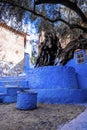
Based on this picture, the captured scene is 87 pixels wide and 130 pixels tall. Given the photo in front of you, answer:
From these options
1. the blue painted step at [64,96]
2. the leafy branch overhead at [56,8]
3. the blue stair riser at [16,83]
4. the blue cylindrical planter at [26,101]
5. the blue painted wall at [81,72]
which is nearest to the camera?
the leafy branch overhead at [56,8]

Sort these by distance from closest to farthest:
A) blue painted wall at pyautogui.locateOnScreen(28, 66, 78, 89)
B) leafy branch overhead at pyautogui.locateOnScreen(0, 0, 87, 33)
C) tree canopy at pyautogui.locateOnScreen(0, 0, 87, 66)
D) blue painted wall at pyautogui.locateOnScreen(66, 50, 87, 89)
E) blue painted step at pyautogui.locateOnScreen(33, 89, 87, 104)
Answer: leafy branch overhead at pyautogui.locateOnScreen(0, 0, 87, 33) < tree canopy at pyautogui.locateOnScreen(0, 0, 87, 66) < blue painted step at pyautogui.locateOnScreen(33, 89, 87, 104) < blue painted wall at pyautogui.locateOnScreen(28, 66, 78, 89) < blue painted wall at pyautogui.locateOnScreen(66, 50, 87, 89)

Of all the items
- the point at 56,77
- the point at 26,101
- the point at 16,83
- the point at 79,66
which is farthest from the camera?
the point at 16,83

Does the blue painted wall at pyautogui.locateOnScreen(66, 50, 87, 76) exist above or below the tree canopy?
below

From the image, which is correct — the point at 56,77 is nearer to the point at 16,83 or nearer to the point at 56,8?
the point at 16,83

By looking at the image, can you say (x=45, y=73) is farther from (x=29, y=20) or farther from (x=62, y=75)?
(x=29, y=20)

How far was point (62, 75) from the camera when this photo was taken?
1050 centimetres

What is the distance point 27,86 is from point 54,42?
3152 millimetres

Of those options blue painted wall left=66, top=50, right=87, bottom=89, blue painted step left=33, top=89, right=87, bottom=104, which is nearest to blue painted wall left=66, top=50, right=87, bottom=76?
blue painted wall left=66, top=50, right=87, bottom=89

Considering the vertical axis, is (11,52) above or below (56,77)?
above

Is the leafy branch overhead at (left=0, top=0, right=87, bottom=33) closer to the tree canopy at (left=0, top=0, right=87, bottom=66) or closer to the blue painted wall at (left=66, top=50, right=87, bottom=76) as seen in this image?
the tree canopy at (left=0, top=0, right=87, bottom=66)

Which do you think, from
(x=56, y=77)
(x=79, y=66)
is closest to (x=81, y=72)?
(x=79, y=66)

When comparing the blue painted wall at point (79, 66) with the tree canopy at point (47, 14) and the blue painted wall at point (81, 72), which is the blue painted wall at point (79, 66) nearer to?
the blue painted wall at point (81, 72)

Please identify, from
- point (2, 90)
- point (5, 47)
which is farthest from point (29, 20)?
point (5, 47)

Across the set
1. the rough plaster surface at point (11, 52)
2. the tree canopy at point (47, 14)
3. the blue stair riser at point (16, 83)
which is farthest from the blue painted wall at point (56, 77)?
the rough plaster surface at point (11, 52)
